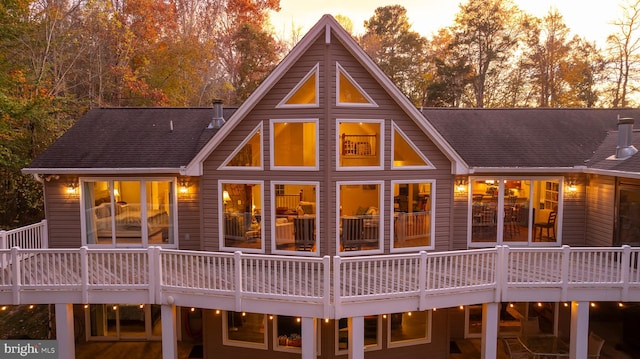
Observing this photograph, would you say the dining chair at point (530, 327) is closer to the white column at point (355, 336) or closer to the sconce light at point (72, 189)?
the white column at point (355, 336)

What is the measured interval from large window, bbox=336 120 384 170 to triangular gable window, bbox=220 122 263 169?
202cm

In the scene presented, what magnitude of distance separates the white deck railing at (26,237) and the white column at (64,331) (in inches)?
87.4

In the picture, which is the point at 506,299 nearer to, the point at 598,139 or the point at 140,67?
the point at 598,139

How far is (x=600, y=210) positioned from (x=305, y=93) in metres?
8.48

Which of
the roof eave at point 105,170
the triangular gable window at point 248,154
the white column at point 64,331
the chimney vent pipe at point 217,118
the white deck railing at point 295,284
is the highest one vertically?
the chimney vent pipe at point 217,118

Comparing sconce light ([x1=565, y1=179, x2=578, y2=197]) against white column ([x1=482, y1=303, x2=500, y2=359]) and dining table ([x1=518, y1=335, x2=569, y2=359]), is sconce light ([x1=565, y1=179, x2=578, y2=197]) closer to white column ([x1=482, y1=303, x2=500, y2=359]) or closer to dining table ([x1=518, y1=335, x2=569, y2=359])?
dining table ([x1=518, y1=335, x2=569, y2=359])

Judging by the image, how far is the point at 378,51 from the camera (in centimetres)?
3169

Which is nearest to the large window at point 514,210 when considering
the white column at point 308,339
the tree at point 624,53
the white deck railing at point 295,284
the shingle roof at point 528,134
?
the shingle roof at point 528,134

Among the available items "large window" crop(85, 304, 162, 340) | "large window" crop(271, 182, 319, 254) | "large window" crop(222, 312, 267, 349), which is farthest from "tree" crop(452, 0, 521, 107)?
"large window" crop(85, 304, 162, 340)

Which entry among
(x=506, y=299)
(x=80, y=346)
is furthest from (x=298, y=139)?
(x=80, y=346)

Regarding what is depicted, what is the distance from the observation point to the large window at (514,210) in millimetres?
11164

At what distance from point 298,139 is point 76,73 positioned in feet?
60.5

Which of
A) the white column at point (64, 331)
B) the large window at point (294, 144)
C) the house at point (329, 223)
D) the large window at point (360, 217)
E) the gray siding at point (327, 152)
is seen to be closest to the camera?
the house at point (329, 223)

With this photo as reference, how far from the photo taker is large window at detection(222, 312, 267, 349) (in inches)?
419
